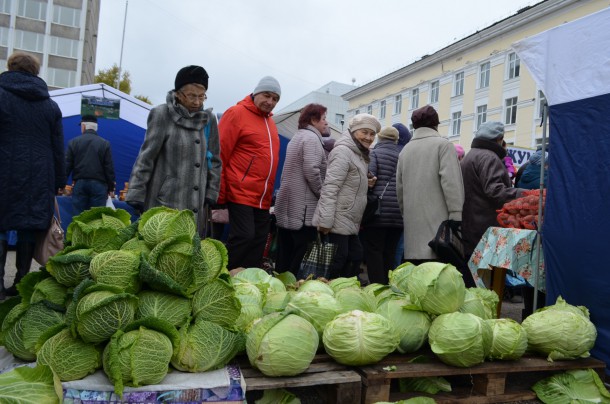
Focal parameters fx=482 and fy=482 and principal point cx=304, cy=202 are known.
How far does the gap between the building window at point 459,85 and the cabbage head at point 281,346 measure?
32698 millimetres

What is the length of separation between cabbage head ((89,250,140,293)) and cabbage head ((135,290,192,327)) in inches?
2.6

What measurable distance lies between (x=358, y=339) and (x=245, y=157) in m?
2.43

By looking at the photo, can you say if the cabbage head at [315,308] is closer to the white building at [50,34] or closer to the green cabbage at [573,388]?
the green cabbage at [573,388]

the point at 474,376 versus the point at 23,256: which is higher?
the point at 23,256

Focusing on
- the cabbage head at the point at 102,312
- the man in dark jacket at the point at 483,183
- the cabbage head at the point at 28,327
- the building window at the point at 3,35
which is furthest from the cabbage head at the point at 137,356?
the building window at the point at 3,35

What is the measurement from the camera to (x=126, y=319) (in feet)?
6.35

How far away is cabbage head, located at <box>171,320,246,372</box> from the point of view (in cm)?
203

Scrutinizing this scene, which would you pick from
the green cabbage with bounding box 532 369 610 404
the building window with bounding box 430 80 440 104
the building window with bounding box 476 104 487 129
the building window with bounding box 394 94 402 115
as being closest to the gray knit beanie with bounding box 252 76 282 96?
the green cabbage with bounding box 532 369 610 404

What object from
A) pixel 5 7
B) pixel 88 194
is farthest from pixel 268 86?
pixel 5 7

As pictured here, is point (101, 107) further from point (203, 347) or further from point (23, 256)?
point (203, 347)

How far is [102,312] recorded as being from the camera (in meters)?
1.87

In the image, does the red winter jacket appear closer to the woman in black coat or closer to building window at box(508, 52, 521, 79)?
the woman in black coat

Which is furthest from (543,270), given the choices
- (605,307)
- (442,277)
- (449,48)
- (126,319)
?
(449,48)

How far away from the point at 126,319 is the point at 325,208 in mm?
2547
